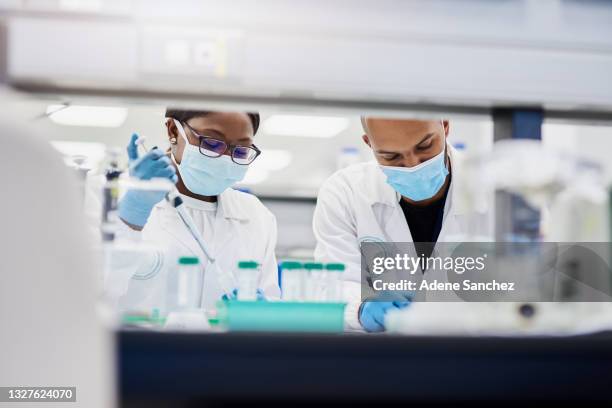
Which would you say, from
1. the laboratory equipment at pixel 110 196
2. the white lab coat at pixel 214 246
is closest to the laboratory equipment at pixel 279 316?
the white lab coat at pixel 214 246

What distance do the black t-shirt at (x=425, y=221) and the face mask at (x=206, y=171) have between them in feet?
1.79

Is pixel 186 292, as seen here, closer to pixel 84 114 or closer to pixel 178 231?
pixel 178 231

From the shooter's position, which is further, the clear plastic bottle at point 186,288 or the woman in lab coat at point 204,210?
the woman in lab coat at point 204,210

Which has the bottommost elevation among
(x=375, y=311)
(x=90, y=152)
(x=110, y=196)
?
Result: (x=375, y=311)

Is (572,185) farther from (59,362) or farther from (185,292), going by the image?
(59,362)

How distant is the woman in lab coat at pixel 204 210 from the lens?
7.34ft

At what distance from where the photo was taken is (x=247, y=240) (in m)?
2.39

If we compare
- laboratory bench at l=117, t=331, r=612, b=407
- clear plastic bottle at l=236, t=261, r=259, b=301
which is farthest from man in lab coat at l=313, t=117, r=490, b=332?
laboratory bench at l=117, t=331, r=612, b=407

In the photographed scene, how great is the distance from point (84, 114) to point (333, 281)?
1002 mm

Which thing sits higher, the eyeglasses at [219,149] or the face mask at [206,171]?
the eyeglasses at [219,149]

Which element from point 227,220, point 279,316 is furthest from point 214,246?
point 279,316

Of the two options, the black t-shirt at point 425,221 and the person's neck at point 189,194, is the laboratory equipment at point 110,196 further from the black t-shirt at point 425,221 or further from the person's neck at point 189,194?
the black t-shirt at point 425,221

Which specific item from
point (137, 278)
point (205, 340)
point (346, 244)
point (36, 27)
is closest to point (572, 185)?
point (346, 244)

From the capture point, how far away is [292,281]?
2027 mm
